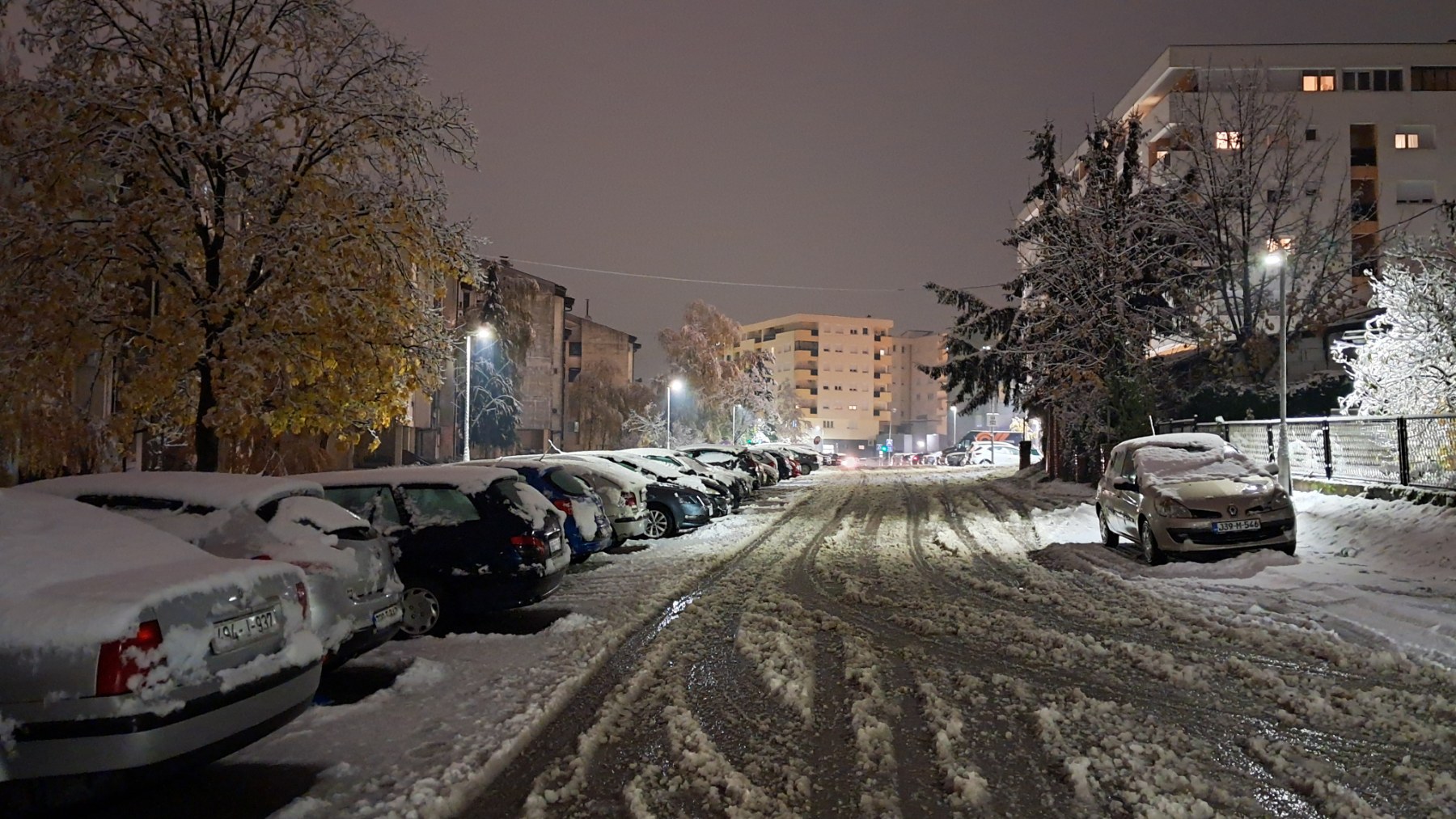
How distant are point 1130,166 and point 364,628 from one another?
32498 millimetres

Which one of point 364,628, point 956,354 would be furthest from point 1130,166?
point 364,628

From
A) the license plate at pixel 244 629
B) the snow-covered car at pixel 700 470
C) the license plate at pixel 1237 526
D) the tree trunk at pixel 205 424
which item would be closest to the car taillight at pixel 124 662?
the license plate at pixel 244 629

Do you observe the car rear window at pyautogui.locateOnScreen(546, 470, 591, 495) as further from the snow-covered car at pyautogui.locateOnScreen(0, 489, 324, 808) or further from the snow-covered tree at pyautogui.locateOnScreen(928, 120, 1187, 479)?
the snow-covered tree at pyautogui.locateOnScreen(928, 120, 1187, 479)

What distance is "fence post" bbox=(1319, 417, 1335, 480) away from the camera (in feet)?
55.3

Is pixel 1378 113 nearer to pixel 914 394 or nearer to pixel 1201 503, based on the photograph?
pixel 1201 503

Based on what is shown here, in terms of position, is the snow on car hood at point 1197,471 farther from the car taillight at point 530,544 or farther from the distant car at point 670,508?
the car taillight at point 530,544

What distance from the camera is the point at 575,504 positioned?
1215 cm

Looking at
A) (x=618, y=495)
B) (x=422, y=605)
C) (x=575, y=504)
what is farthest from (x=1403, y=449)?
(x=422, y=605)

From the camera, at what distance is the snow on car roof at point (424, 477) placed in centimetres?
910

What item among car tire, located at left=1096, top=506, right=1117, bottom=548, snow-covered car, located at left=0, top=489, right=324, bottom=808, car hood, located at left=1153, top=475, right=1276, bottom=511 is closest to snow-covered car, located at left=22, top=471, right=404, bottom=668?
snow-covered car, located at left=0, top=489, right=324, bottom=808

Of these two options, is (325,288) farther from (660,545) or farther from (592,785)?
(592,785)

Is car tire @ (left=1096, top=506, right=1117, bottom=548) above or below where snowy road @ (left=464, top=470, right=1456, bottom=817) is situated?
above

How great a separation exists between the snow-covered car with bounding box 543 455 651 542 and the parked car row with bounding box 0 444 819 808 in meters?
5.34

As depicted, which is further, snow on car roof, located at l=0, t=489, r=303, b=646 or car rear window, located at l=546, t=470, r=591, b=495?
car rear window, located at l=546, t=470, r=591, b=495
